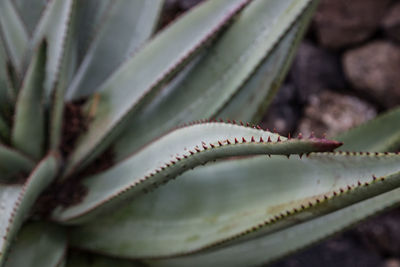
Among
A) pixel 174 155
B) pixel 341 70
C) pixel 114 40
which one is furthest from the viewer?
pixel 341 70

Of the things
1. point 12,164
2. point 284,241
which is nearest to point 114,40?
point 12,164

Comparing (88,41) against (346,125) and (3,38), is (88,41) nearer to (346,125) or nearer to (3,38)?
(3,38)

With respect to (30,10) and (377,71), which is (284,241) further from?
(377,71)

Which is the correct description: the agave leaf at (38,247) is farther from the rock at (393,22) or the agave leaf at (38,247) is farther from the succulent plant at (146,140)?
the rock at (393,22)

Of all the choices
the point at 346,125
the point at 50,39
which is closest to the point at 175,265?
the point at 50,39

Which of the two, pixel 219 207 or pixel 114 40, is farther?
pixel 114 40

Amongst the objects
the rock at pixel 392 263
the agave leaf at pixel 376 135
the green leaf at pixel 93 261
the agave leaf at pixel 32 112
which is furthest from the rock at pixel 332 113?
the agave leaf at pixel 32 112

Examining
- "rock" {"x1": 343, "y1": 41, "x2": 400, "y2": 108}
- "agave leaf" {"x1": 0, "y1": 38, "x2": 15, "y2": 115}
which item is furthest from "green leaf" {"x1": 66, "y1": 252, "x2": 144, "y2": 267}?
"rock" {"x1": 343, "y1": 41, "x2": 400, "y2": 108}
